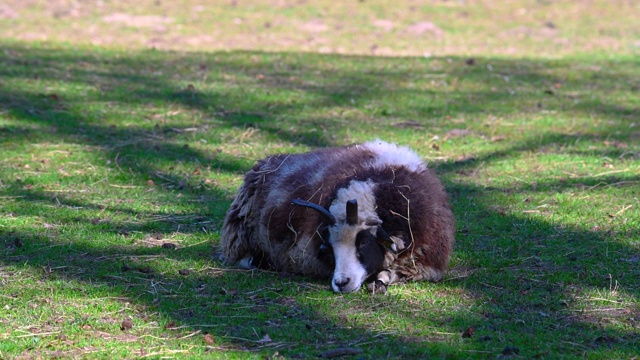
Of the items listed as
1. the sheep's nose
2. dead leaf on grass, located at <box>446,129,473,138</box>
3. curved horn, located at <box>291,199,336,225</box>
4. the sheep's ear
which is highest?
curved horn, located at <box>291,199,336,225</box>

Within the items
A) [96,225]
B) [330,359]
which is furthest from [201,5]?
[330,359]

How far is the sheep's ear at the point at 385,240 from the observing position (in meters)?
6.28

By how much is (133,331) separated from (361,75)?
956 centimetres

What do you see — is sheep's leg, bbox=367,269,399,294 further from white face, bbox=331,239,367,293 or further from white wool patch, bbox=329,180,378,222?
white wool patch, bbox=329,180,378,222

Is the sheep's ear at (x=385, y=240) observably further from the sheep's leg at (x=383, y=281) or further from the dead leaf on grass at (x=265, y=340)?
the dead leaf on grass at (x=265, y=340)

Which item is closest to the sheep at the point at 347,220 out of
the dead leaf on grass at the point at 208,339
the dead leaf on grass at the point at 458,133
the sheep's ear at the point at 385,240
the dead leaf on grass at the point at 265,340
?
the sheep's ear at the point at 385,240

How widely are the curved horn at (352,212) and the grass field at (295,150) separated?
0.55 m

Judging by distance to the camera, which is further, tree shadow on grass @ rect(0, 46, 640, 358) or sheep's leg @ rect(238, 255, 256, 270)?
sheep's leg @ rect(238, 255, 256, 270)

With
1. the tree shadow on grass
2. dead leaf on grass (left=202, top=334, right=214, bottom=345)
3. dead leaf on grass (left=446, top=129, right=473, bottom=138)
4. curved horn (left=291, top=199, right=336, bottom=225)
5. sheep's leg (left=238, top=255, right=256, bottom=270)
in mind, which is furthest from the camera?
dead leaf on grass (left=446, top=129, right=473, bottom=138)

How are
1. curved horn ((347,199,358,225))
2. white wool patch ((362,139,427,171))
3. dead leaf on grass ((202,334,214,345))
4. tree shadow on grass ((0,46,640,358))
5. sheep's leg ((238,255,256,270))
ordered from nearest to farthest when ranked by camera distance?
dead leaf on grass ((202,334,214,345)), tree shadow on grass ((0,46,640,358)), curved horn ((347,199,358,225)), white wool patch ((362,139,427,171)), sheep's leg ((238,255,256,270))

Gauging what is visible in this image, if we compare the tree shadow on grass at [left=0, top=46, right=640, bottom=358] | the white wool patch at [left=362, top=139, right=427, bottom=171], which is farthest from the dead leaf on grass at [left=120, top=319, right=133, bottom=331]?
the white wool patch at [left=362, top=139, right=427, bottom=171]

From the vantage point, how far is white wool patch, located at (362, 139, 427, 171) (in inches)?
272

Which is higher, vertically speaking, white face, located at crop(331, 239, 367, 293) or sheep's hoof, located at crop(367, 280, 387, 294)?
white face, located at crop(331, 239, 367, 293)

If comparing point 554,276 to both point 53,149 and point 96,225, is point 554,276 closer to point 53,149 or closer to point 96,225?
point 96,225
